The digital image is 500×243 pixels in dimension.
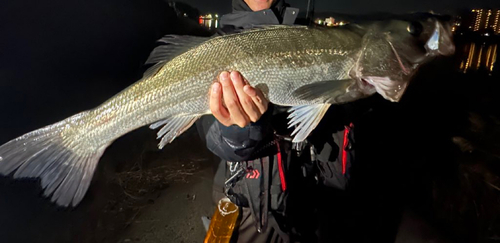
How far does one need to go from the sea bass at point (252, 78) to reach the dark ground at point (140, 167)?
39 centimetres

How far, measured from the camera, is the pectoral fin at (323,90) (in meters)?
2.07

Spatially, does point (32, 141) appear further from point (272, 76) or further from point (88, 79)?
point (88, 79)

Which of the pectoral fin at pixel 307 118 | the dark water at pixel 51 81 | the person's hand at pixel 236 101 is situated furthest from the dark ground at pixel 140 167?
the person's hand at pixel 236 101

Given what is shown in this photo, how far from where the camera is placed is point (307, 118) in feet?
→ 6.83

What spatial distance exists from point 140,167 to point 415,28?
5.84m

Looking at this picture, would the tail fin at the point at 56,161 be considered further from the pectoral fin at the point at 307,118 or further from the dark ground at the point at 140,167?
the pectoral fin at the point at 307,118

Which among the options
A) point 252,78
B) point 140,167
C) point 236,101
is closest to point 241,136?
point 236,101

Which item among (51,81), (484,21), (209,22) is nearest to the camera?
(51,81)

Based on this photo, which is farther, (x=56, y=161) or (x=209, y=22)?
(x=209, y=22)

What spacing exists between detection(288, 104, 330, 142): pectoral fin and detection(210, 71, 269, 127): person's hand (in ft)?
0.87

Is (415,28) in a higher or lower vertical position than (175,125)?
higher

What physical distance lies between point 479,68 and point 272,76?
3223 cm

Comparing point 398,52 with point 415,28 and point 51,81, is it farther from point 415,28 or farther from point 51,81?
point 51,81

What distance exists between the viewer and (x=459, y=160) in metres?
6.79
